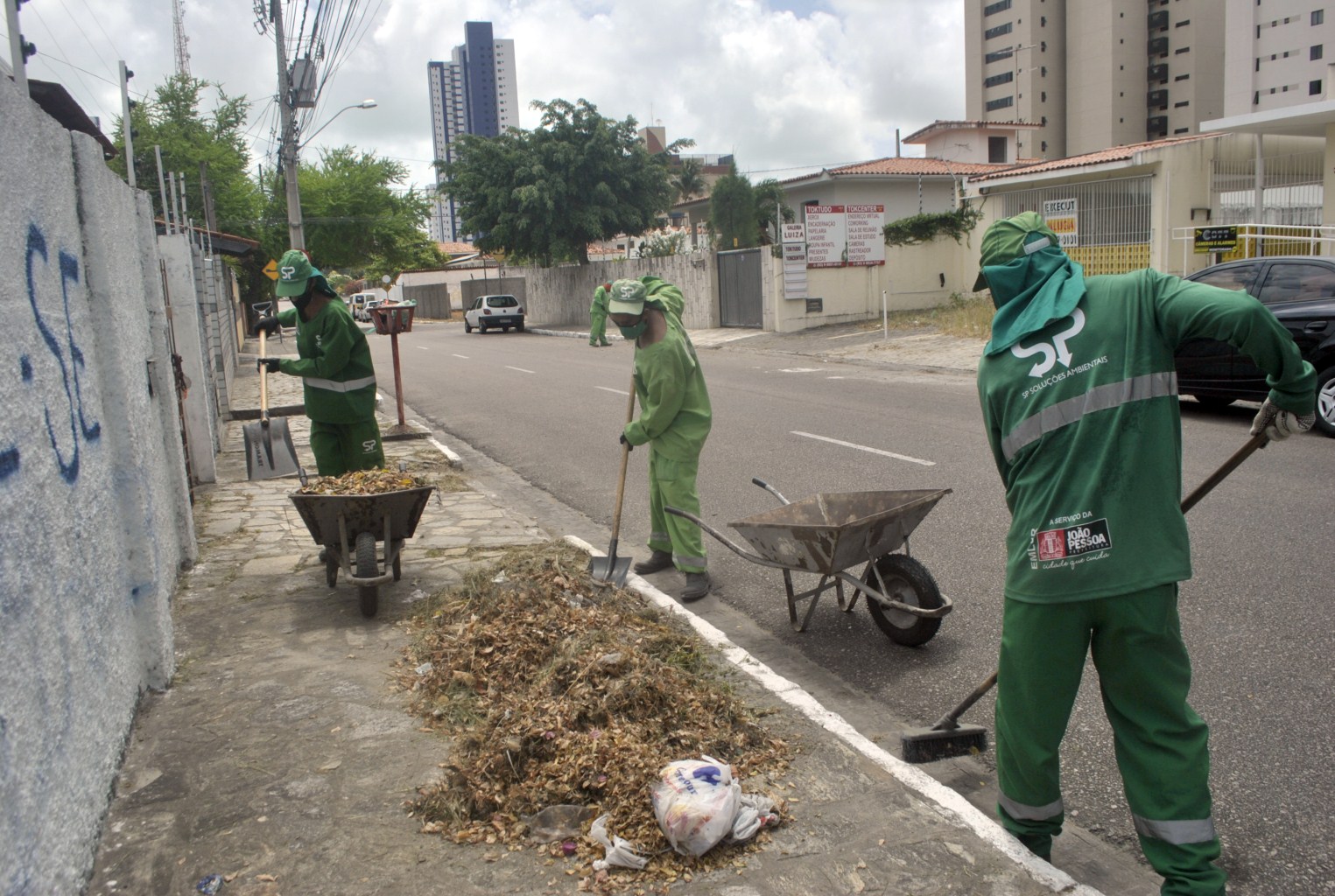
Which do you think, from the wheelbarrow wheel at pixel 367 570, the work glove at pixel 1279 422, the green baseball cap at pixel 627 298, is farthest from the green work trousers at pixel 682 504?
the work glove at pixel 1279 422

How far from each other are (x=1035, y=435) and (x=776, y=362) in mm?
18452

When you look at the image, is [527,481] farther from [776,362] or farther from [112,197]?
[776,362]

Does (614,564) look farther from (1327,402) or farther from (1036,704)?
(1327,402)

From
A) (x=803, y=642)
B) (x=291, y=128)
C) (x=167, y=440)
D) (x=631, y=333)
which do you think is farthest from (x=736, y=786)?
(x=291, y=128)

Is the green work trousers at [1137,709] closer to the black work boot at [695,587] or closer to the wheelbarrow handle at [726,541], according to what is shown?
the wheelbarrow handle at [726,541]

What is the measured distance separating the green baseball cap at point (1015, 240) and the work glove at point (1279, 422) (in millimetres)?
742

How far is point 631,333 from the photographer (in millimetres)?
5945

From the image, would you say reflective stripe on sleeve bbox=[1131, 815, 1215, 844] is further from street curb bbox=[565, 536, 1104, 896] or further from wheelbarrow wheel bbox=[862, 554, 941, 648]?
wheelbarrow wheel bbox=[862, 554, 941, 648]

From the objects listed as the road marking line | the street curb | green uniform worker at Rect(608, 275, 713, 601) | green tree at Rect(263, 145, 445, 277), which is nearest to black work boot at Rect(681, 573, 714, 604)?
green uniform worker at Rect(608, 275, 713, 601)

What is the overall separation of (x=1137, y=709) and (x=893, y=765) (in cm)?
115

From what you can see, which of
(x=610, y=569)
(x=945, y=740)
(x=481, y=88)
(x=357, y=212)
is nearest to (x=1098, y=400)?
(x=945, y=740)

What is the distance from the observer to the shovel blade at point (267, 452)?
702 cm

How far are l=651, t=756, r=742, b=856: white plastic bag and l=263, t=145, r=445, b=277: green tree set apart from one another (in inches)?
1804

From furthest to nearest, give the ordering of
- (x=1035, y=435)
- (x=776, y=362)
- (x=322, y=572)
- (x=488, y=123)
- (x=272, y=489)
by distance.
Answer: (x=488, y=123)
(x=776, y=362)
(x=272, y=489)
(x=322, y=572)
(x=1035, y=435)
